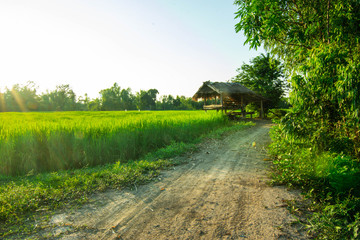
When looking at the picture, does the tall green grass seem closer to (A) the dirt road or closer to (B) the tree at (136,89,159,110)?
(A) the dirt road

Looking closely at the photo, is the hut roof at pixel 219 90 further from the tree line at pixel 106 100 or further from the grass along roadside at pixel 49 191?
the tree line at pixel 106 100

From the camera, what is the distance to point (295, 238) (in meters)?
2.24

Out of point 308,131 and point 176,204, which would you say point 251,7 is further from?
point 176,204

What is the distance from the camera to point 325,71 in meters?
3.59

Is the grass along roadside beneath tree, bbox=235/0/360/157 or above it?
beneath

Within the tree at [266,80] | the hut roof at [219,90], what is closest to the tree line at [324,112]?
the hut roof at [219,90]

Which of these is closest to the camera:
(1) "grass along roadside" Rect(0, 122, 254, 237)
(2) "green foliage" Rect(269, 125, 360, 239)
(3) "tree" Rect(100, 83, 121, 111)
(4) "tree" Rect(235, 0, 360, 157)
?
(2) "green foliage" Rect(269, 125, 360, 239)

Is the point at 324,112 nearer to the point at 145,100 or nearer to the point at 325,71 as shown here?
the point at 325,71

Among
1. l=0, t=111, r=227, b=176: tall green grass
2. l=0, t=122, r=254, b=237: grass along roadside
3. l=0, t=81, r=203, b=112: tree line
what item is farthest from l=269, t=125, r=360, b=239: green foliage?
l=0, t=81, r=203, b=112: tree line

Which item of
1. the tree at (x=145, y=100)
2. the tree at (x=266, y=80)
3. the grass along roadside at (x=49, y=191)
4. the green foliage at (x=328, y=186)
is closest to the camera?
the green foliage at (x=328, y=186)

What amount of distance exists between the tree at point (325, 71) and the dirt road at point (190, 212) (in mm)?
1547

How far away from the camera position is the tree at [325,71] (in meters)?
3.36

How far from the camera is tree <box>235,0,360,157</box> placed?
3.36 m

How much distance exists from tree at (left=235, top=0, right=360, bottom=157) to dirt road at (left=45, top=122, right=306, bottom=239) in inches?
60.9
